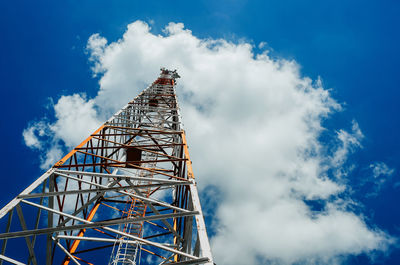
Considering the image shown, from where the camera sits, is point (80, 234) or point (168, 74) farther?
point (168, 74)

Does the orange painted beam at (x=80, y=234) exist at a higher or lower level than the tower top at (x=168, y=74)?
lower

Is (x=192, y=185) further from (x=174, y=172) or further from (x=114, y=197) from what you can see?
(x=114, y=197)

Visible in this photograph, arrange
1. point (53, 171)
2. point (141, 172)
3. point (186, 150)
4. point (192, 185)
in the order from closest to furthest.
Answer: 1. point (192, 185)
2. point (53, 171)
3. point (186, 150)
4. point (141, 172)

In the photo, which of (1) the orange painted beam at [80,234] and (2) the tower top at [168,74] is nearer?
(1) the orange painted beam at [80,234]

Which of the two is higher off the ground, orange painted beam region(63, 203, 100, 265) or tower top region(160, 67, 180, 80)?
tower top region(160, 67, 180, 80)

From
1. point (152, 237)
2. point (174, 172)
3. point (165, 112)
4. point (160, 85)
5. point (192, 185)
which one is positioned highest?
point (160, 85)

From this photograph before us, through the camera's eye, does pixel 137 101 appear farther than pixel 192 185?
Yes

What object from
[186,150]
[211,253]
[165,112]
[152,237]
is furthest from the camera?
[165,112]

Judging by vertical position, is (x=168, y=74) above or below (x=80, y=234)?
above

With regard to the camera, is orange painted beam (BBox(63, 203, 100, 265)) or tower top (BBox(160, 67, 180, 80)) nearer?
orange painted beam (BBox(63, 203, 100, 265))

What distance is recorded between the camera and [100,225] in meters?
5.54

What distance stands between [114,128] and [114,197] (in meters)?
3.35

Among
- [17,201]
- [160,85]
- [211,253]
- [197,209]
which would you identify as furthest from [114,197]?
[160,85]

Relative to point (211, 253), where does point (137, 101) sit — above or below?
above
